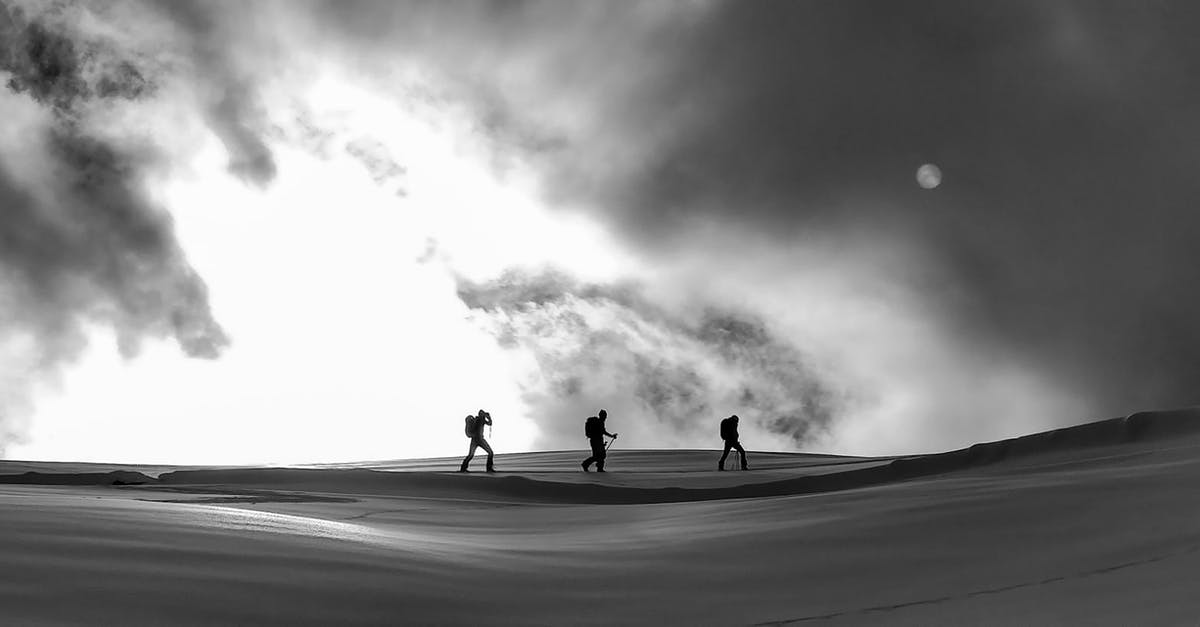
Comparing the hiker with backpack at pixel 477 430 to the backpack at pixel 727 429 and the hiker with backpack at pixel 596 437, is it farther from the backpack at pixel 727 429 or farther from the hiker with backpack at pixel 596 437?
the backpack at pixel 727 429

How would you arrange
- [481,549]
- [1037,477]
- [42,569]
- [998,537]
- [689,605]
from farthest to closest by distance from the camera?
[1037,477] < [481,549] < [998,537] < [689,605] < [42,569]

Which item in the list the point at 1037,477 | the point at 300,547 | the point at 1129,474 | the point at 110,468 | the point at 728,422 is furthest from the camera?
the point at 110,468

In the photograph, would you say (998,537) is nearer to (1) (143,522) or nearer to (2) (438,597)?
(2) (438,597)

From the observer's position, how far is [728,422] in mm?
17672

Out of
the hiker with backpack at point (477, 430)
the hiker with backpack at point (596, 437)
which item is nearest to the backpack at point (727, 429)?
the hiker with backpack at point (596, 437)

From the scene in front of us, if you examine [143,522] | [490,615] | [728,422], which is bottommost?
[490,615]

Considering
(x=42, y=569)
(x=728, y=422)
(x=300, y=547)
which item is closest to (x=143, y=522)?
(x=300, y=547)

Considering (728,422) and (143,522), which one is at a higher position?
(728,422)

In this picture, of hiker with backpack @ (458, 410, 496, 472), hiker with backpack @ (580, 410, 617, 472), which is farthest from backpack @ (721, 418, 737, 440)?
hiker with backpack @ (458, 410, 496, 472)

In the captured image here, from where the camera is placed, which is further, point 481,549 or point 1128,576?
point 481,549

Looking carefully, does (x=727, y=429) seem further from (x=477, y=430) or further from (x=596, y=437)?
(x=477, y=430)

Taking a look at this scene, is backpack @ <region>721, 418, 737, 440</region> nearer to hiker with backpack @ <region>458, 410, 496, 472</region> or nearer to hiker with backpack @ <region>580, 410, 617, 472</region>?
hiker with backpack @ <region>580, 410, 617, 472</region>

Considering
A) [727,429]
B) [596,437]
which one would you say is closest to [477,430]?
[596,437]

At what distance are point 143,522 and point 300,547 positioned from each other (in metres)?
0.83
